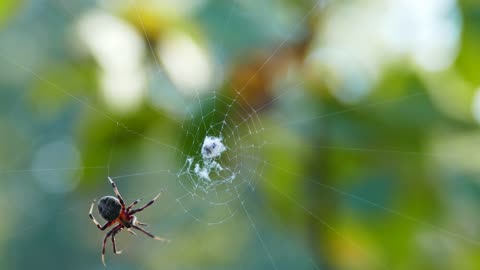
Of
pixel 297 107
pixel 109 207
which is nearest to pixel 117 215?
pixel 109 207

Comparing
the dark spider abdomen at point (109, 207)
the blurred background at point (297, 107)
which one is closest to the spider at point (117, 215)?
the dark spider abdomen at point (109, 207)

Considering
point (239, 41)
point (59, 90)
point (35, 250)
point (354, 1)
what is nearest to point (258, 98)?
point (239, 41)

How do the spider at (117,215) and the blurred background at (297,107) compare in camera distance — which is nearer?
the blurred background at (297,107)

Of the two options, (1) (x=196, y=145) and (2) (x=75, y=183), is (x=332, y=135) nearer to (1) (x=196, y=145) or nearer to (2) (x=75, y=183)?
(1) (x=196, y=145)

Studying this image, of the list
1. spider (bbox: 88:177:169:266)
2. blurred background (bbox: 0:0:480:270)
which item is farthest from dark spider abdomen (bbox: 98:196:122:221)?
blurred background (bbox: 0:0:480:270)

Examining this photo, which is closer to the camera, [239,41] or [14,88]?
[239,41]

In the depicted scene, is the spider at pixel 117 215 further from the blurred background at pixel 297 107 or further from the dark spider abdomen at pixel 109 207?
the blurred background at pixel 297 107
